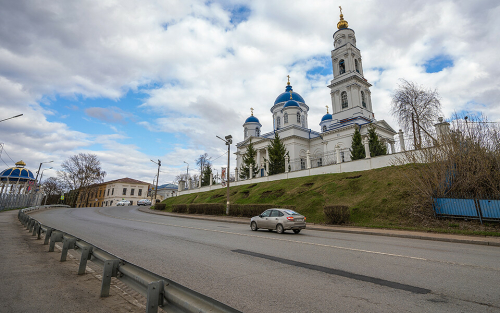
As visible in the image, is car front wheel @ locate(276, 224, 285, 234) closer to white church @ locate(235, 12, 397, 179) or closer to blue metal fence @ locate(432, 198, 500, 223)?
blue metal fence @ locate(432, 198, 500, 223)

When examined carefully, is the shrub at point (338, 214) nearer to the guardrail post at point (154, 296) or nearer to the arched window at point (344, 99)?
the guardrail post at point (154, 296)

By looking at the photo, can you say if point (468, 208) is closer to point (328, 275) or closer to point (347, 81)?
point (328, 275)

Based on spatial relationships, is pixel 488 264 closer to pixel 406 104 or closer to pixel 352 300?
pixel 352 300

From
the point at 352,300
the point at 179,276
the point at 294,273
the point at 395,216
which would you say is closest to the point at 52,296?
the point at 179,276

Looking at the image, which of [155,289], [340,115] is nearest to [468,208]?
[155,289]

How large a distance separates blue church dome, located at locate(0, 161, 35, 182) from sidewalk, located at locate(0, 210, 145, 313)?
56.9 m

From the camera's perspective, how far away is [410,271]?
5.80 metres

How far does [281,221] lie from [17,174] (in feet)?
195

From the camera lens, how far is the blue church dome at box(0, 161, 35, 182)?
50072mm

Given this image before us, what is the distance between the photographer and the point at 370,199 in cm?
1750

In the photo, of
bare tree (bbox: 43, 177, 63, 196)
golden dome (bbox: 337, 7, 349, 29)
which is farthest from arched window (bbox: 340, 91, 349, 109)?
bare tree (bbox: 43, 177, 63, 196)

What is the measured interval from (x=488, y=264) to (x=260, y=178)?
26170mm

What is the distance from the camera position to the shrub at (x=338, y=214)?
52.6ft

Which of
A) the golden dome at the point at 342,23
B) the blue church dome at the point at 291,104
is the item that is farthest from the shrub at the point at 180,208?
the golden dome at the point at 342,23
